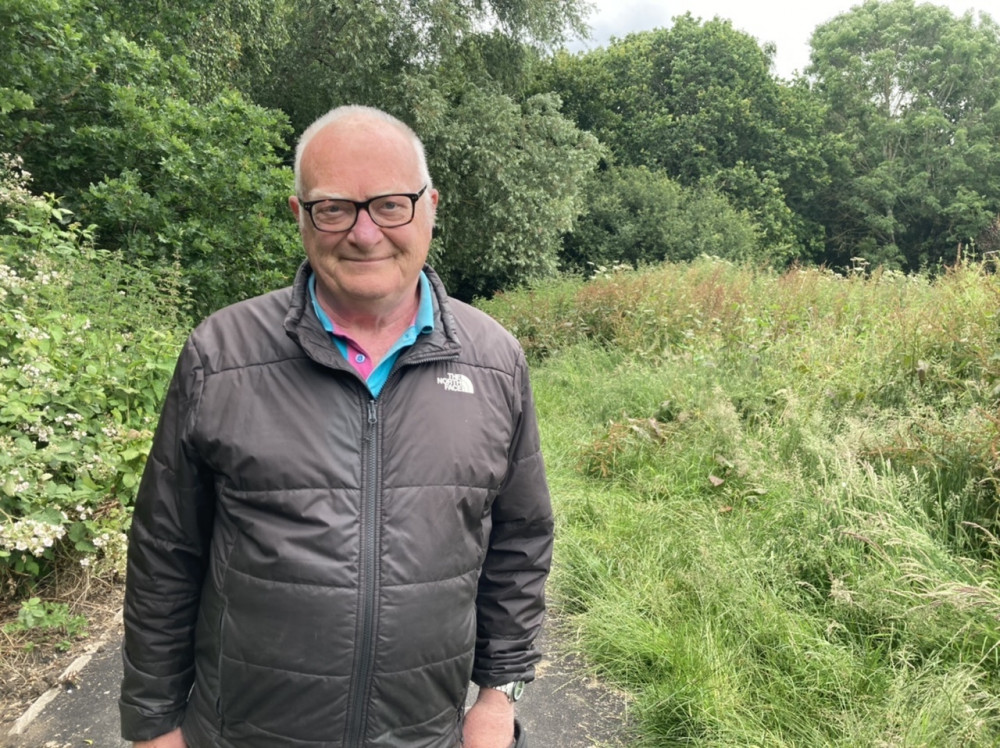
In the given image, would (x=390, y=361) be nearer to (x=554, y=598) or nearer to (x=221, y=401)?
(x=221, y=401)

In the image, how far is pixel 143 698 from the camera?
1.45m

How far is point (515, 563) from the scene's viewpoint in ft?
5.39

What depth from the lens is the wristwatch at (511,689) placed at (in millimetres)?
1655

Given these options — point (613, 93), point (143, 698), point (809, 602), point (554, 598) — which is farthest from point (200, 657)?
point (613, 93)

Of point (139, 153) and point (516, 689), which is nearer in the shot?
point (516, 689)

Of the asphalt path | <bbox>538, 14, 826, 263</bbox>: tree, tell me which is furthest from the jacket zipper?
<bbox>538, 14, 826, 263</bbox>: tree

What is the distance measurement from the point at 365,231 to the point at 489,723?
1.19 m

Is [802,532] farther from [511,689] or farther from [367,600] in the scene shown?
[367,600]

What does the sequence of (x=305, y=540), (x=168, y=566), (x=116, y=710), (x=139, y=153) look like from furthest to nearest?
(x=139, y=153) < (x=116, y=710) < (x=168, y=566) < (x=305, y=540)

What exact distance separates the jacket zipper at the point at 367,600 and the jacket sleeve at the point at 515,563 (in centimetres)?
38

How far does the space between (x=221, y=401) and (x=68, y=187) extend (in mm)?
7843

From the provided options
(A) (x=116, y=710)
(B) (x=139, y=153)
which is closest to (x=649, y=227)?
(B) (x=139, y=153)

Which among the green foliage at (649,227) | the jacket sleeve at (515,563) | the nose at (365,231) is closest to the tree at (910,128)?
the green foliage at (649,227)

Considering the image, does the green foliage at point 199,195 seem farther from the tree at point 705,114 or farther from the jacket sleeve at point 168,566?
the tree at point 705,114
